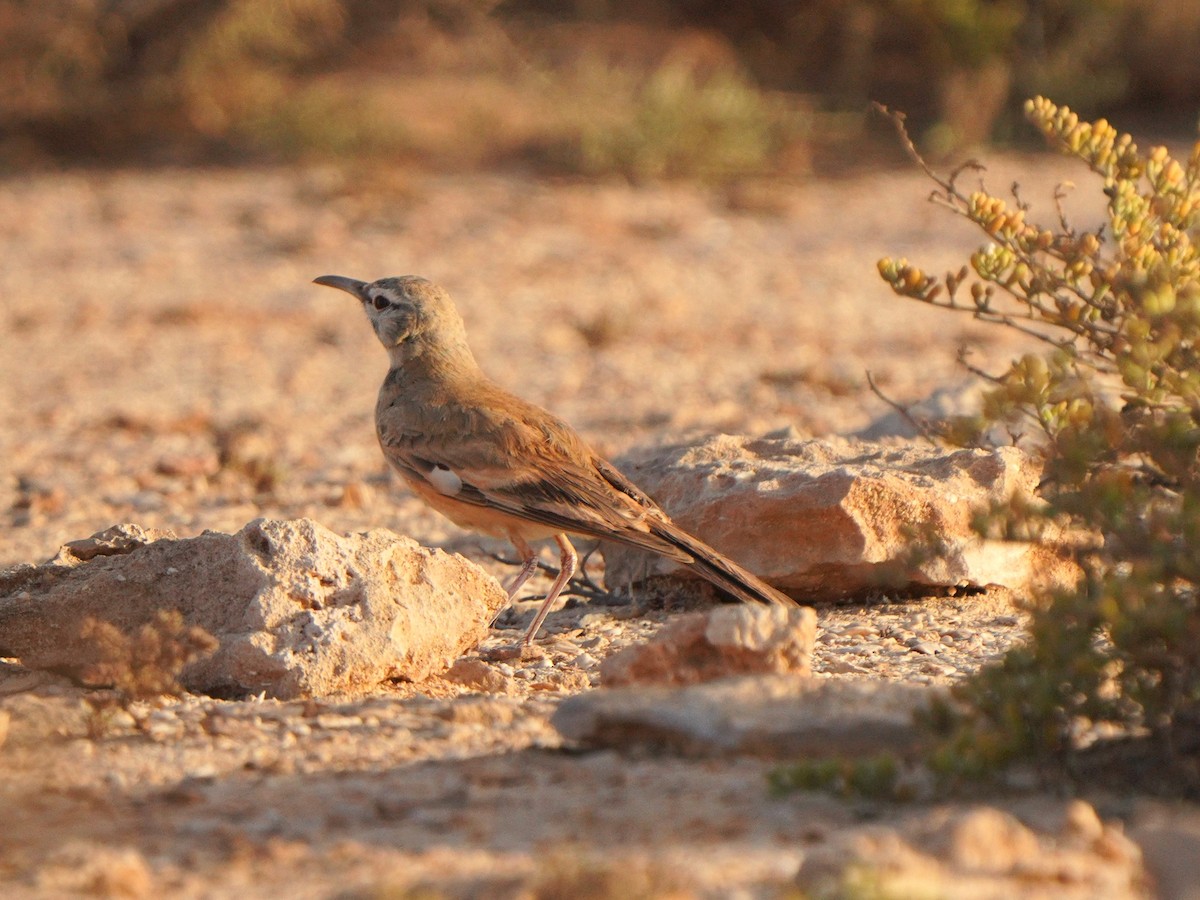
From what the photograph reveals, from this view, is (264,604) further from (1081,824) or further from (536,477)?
(1081,824)

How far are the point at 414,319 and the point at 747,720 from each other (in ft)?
10.2

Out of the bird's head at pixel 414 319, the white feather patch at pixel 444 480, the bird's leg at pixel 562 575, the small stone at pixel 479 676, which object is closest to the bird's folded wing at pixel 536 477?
the white feather patch at pixel 444 480

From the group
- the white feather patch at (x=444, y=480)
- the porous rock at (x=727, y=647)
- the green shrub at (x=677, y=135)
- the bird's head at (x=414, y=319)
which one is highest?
the green shrub at (x=677, y=135)

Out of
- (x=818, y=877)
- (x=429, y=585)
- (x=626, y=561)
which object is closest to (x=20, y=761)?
(x=429, y=585)

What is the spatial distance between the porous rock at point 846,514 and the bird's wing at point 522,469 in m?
0.35

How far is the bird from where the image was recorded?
504cm

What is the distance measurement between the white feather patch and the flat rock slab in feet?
5.92

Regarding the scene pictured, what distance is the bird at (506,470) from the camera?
504 cm

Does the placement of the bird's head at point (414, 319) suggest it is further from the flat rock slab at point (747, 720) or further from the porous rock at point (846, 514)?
the flat rock slab at point (747, 720)

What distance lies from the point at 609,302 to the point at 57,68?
677 cm

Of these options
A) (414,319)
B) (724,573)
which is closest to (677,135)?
(414,319)

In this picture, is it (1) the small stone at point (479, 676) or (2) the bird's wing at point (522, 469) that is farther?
(2) the bird's wing at point (522, 469)

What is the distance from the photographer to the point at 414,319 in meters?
6.30

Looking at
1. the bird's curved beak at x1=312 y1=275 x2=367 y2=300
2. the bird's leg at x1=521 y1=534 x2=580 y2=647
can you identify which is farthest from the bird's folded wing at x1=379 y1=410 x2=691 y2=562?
the bird's curved beak at x1=312 y1=275 x2=367 y2=300
